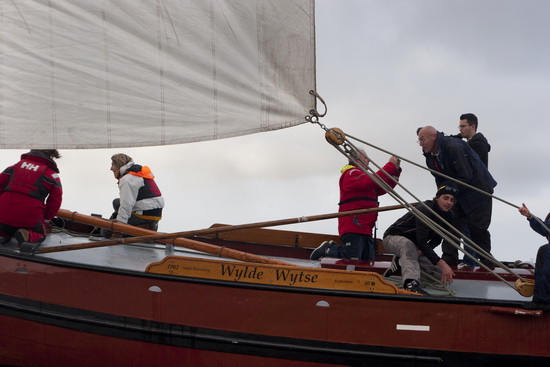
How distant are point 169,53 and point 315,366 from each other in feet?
10.4

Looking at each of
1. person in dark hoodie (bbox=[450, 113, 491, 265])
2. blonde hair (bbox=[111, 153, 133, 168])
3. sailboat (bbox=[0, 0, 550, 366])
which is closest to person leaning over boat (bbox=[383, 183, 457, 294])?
sailboat (bbox=[0, 0, 550, 366])

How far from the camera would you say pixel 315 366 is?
20.5 ft

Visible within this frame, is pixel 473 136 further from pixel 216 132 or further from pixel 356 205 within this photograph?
pixel 216 132

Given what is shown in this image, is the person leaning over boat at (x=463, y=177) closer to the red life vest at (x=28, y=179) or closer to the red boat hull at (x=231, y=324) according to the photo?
the red boat hull at (x=231, y=324)

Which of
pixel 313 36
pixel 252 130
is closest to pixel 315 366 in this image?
pixel 252 130

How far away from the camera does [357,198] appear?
760 centimetres

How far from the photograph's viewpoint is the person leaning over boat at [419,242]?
6617mm

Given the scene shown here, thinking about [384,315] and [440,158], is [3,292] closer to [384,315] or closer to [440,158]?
[384,315]

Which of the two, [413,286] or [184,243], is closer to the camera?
[413,286]

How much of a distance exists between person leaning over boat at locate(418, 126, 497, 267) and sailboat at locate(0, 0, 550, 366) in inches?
53.3

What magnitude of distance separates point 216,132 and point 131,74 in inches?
37.1

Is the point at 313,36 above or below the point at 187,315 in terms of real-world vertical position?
above

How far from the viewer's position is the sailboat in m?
6.12

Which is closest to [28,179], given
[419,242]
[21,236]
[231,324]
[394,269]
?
[21,236]
